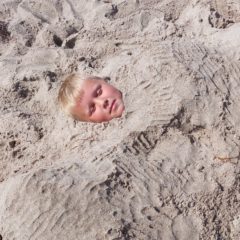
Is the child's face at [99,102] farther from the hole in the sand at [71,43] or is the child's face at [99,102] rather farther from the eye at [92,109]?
the hole in the sand at [71,43]

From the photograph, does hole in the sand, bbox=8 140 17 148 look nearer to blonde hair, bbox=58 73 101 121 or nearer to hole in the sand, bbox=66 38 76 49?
blonde hair, bbox=58 73 101 121

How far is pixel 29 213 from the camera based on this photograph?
2061 mm

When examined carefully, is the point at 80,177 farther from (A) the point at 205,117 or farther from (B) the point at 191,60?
(B) the point at 191,60

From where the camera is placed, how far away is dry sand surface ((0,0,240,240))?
208 cm

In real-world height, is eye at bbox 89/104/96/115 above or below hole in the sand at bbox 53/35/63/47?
above

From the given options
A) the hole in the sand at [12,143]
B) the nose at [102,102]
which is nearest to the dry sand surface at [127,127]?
the hole in the sand at [12,143]

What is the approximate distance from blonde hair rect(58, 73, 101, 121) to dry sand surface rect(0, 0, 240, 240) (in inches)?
1.9

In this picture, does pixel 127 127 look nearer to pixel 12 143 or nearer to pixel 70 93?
pixel 70 93

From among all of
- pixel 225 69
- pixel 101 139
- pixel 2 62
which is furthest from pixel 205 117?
pixel 2 62

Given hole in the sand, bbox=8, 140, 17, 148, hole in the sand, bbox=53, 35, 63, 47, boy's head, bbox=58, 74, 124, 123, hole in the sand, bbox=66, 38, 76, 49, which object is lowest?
hole in the sand, bbox=8, 140, 17, 148

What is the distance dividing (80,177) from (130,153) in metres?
0.30

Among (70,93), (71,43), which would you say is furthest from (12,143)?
(71,43)

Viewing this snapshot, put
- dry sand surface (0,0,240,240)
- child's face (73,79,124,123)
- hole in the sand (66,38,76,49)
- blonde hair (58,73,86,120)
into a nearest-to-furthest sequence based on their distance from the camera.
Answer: dry sand surface (0,0,240,240)
child's face (73,79,124,123)
blonde hair (58,73,86,120)
hole in the sand (66,38,76,49)

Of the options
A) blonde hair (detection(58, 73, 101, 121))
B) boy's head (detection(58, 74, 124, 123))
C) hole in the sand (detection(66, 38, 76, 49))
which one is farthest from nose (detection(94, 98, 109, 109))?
hole in the sand (detection(66, 38, 76, 49))
